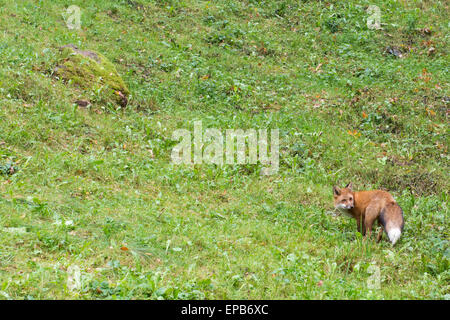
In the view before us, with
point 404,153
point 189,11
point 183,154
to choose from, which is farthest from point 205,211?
point 189,11

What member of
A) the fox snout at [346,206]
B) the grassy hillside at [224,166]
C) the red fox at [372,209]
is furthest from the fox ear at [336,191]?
the grassy hillside at [224,166]

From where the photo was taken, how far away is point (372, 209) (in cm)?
787

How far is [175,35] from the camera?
1681cm

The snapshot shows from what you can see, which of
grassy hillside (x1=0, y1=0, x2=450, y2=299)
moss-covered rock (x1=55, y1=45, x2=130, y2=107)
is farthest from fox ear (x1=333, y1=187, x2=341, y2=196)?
moss-covered rock (x1=55, y1=45, x2=130, y2=107)

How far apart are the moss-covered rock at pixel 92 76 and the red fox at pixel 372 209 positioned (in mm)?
6568

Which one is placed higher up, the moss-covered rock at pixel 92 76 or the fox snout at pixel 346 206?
the moss-covered rock at pixel 92 76

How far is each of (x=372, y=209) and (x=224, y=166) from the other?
11.8 feet

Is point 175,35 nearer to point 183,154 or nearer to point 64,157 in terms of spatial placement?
point 183,154

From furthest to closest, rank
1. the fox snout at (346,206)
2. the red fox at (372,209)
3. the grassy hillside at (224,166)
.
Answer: the fox snout at (346,206)
the red fox at (372,209)
the grassy hillside at (224,166)

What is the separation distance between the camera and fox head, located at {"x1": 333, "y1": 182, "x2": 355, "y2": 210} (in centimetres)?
816

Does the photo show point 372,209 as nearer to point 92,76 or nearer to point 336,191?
point 336,191

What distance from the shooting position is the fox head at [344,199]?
816 cm

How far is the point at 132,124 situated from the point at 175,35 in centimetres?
674

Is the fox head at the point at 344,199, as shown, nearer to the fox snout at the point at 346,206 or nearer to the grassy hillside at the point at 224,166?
the fox snout at the point at 346,206
